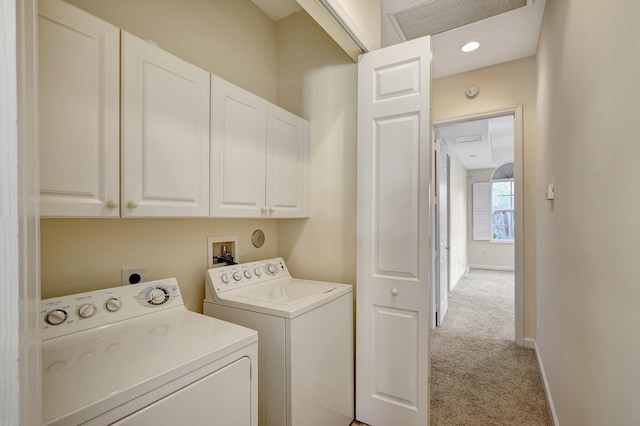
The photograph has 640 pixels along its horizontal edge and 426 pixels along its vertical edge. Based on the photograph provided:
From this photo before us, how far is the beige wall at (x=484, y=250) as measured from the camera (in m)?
7.26

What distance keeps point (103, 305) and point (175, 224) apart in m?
0.54

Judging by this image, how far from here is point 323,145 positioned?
7.13ft

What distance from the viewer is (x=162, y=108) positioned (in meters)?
1.28

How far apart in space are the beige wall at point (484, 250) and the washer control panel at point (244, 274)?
22.8ft

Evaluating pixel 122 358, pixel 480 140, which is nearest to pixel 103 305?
pixel 122 358

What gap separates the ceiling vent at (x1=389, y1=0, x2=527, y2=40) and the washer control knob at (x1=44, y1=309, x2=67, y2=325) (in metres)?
2.61

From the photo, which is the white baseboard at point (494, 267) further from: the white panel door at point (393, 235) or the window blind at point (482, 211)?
the white panel door at point (393, 235)

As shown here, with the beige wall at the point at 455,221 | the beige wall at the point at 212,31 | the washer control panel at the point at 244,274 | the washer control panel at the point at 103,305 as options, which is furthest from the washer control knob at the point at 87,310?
the beige wall at the point at 455,221

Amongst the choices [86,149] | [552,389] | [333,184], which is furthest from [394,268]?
[86,149]

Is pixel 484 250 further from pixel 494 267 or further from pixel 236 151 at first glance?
pixel 236 151

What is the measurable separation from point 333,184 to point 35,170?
1.74 m

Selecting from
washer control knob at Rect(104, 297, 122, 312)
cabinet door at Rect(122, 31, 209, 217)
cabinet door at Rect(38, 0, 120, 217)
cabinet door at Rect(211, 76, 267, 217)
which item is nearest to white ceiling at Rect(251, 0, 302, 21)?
cabinet door at Rect(211, 76, 267, 217)

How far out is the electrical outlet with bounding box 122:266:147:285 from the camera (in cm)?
143

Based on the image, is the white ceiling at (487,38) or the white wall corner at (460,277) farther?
the white wall corner at (460,277)
